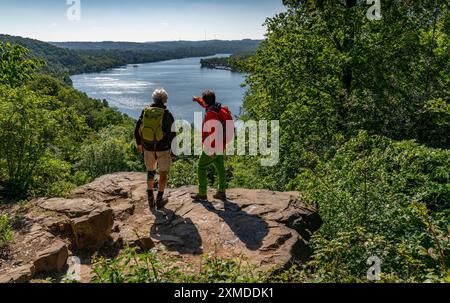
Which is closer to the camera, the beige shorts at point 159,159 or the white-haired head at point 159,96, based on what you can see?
the white-haired head at point 159,96

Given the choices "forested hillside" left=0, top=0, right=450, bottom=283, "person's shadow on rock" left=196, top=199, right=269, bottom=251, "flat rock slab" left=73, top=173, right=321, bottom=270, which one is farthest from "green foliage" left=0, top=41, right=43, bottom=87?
"person's shadow on rock" left=196, top=199, right=269, bottom=251

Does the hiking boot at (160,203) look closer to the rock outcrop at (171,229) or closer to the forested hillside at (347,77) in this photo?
the rock outcrop at (171,229)

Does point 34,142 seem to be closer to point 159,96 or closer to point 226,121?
point 159,96

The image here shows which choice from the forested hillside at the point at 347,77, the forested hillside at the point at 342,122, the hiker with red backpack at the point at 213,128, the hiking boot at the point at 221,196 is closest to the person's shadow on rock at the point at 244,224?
the hiking boot at the point at 221,196

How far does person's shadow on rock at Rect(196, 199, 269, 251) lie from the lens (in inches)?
236

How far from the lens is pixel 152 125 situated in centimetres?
679

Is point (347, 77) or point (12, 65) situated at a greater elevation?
point (12, 65)

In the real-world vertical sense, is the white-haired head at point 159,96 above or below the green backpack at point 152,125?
above

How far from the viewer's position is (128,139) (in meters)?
53.8

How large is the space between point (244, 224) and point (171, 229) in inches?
50.1

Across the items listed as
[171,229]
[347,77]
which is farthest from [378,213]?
[347,77]

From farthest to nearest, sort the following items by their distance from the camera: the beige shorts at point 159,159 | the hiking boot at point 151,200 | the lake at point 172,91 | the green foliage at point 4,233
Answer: the lake at point 172,91, the hiking boot at point 151,200, the beige shorts at point 159,159, the green foliage at point 4,233

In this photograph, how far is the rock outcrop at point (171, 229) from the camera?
17.5 ft
